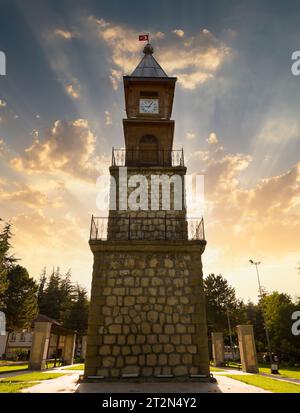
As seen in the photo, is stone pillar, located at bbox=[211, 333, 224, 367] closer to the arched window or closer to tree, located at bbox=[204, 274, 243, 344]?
the arched window

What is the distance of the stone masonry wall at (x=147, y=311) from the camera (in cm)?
984

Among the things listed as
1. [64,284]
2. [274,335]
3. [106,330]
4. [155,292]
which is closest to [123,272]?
[155,292]

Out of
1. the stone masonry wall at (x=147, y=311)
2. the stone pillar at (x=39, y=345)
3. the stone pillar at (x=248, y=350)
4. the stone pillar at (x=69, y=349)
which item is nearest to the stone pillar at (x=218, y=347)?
the stone pillar at (x=248, y=350)

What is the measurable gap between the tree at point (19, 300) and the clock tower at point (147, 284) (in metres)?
27.8

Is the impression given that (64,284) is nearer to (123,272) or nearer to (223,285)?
(223,285)

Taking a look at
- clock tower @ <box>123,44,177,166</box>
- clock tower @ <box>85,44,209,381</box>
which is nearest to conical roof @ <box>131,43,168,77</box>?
clock tower @ <box>123,44,177,166</box>

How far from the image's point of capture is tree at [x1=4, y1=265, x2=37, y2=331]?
113ft

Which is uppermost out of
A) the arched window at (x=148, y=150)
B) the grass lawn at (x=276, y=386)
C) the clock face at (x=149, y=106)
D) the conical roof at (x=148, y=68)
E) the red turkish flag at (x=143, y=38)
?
the red turkish flag at (x=143, y=38)

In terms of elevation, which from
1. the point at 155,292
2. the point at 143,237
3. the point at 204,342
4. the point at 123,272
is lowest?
the point at 204,342

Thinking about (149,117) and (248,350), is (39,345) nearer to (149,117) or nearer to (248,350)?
(248,350)

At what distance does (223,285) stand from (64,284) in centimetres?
4239

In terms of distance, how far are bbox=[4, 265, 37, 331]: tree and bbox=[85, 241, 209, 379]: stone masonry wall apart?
28.2 meters

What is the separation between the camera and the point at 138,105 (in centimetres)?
1631

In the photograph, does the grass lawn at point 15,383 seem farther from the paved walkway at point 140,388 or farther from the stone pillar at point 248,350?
the stone pillar at point 248,350
